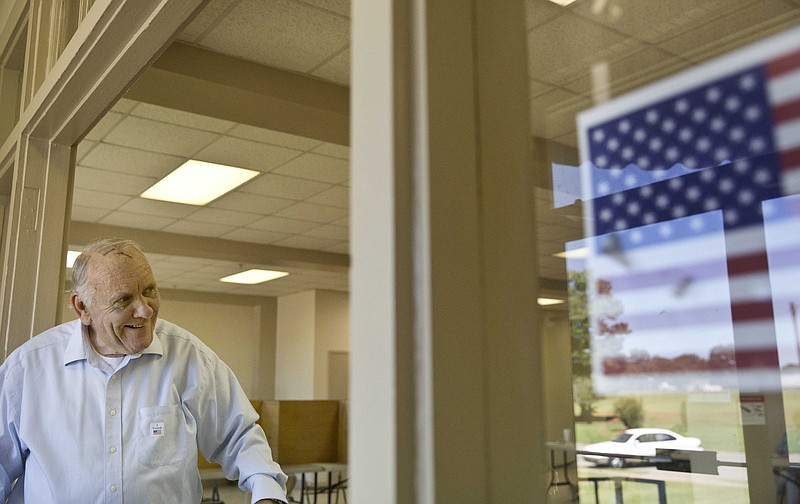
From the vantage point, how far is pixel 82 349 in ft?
6.85

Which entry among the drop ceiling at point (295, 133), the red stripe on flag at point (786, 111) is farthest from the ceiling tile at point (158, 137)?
the red stripe on flag at point (786, 111)

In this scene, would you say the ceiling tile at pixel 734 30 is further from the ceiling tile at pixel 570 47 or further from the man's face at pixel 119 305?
the man's face at pixel 119 305

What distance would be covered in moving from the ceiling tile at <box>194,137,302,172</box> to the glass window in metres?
5.43

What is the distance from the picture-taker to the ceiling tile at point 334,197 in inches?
286

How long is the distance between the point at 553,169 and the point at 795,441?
33 centimetres

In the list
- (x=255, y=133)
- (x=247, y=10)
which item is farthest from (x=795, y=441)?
(x=255, y=133)

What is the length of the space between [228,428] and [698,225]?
1.79 m

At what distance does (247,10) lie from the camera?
4.06m

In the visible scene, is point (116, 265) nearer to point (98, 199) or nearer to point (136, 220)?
point (98, 199)

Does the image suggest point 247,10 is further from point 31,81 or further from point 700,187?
point 700,187

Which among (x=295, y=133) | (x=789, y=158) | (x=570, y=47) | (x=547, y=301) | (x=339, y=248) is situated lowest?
(x=547, y=301)

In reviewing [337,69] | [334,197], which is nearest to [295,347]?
[334,197]

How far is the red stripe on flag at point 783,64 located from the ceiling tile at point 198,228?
8379mm

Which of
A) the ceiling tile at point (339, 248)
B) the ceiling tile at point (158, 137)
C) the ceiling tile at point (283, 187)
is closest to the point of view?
the ceiling tile at point (158, 137)
